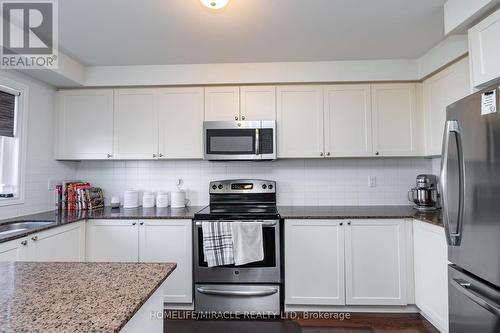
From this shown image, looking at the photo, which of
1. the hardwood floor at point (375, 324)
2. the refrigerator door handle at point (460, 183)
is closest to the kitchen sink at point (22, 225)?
the hardwood floor at point (375, 324)

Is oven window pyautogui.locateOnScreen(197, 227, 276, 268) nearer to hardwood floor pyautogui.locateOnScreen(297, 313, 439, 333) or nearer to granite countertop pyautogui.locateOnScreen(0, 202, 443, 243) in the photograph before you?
granite countertop pyautogui.locateOnScreen(0, 202, 443, 243)

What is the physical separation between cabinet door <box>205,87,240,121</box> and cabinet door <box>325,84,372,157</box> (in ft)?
3.07

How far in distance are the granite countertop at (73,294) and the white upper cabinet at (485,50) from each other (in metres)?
1.97

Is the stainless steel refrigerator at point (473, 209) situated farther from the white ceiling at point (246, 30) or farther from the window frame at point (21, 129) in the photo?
the window frame at point (21, 129)

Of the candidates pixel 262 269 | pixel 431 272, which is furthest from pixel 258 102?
pixel 431 272

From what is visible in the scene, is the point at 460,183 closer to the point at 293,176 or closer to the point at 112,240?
the point at 293,176

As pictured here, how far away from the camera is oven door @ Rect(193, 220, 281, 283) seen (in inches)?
93.5

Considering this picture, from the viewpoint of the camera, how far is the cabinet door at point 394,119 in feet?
8.97

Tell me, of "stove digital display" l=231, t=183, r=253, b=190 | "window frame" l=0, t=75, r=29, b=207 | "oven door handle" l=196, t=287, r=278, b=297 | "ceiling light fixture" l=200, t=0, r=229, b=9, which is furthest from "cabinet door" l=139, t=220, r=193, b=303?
"ceiling light fixture" l=200, t=0, r=229, b=9

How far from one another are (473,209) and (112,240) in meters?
2.66

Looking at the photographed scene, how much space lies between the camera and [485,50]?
5.14 ft

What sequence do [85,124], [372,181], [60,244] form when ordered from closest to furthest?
[60,244]
[85,124]
[372,181]

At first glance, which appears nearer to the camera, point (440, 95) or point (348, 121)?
point (440, 95)

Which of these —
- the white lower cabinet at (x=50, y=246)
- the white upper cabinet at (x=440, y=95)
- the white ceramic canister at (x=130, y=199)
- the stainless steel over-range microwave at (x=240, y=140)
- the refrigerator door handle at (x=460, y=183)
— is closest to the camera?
the refrigerator door handle at (x=460, y=183)
